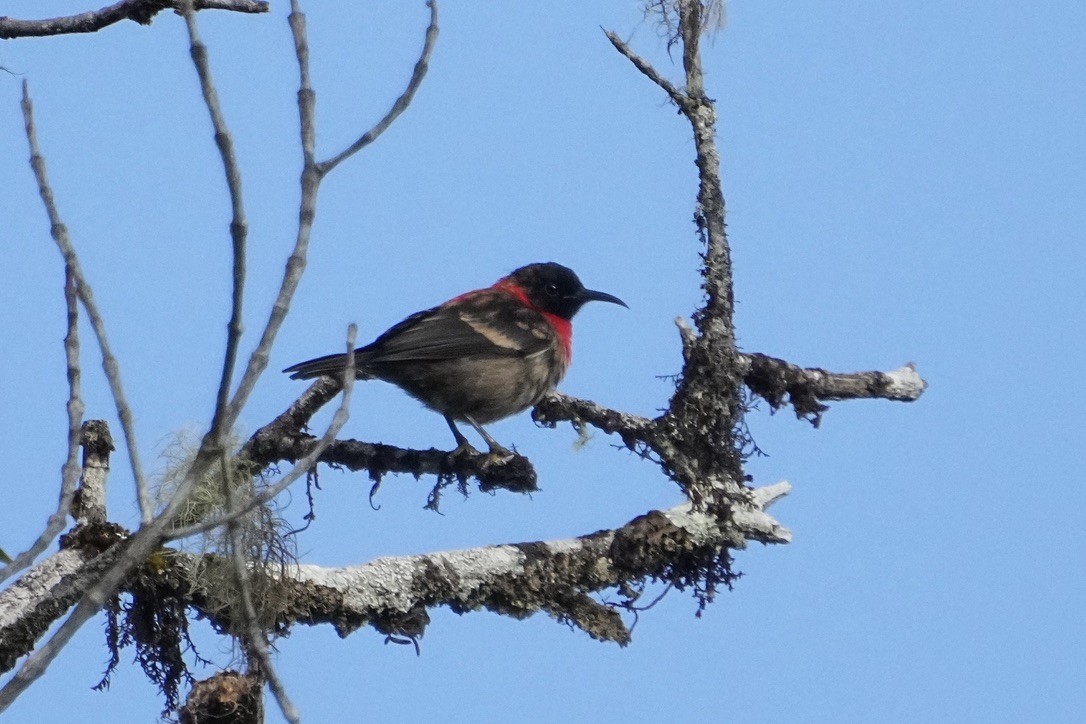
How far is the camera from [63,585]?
12.6 ft

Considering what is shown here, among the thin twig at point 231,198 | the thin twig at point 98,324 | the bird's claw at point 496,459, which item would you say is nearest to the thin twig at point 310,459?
the thin twig at point 98,324

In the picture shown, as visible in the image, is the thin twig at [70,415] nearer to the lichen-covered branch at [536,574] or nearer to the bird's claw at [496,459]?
the lichen-covered branch at [536,574]

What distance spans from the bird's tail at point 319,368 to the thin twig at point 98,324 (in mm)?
3986

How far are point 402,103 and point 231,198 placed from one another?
0.50m

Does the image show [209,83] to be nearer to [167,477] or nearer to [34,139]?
[34,139]

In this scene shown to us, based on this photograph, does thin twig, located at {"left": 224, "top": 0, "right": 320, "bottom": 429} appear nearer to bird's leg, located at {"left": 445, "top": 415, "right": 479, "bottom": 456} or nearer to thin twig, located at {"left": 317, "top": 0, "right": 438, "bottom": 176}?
thin twig, located at {"left": 317, "top": 0, "right": 438, "bottom": 176}

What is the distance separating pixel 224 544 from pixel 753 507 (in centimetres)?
225

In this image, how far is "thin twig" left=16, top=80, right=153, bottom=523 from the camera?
6.75 ft

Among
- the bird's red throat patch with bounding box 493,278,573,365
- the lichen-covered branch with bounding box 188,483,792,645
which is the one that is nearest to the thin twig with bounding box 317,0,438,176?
the lichen-covered branch with bounding box 188,483,792,645

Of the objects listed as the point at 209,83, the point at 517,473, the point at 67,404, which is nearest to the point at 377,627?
the point at 517,473

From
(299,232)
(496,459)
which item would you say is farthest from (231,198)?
(496,459)

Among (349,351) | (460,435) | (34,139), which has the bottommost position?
(349,351)

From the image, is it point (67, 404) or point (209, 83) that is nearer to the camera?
point (209, 83)

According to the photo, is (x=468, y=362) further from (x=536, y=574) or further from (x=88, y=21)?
(x=88, y=21)
